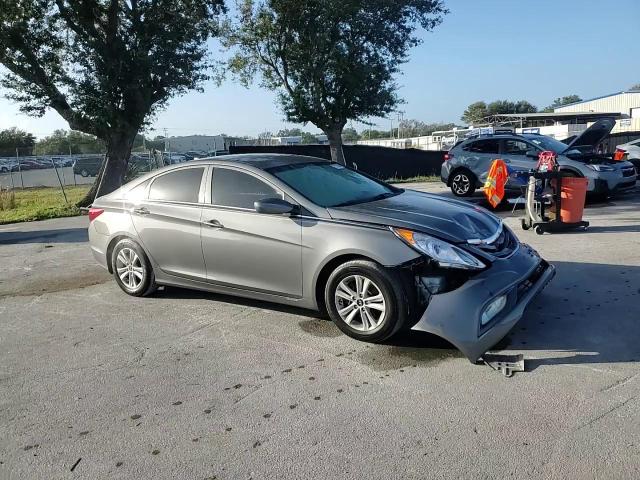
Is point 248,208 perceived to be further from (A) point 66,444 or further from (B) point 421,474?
(B) point 421,474

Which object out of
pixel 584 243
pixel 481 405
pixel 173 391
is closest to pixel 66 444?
pixel 173 391

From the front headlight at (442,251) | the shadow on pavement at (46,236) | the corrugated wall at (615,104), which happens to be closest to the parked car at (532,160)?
the front headlight at (442,251)

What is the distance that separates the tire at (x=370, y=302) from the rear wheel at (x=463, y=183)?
10.2 meters

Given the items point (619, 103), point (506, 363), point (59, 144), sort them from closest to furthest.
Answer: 1. point (506, 363)
2. point (59, 144)
3. point (619, 103)

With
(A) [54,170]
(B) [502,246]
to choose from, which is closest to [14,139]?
(A) [54,170]

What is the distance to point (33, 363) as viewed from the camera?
435 centimetres

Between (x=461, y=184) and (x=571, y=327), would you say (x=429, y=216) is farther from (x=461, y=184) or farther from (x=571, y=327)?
(x=461, y=184)

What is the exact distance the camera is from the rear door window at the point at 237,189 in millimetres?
5012

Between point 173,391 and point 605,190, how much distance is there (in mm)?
11122

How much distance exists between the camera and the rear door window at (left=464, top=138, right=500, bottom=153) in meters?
13.3

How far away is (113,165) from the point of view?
17.9 meters

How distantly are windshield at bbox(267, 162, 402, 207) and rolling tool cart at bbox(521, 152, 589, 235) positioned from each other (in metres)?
3.95

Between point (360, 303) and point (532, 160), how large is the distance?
975cm

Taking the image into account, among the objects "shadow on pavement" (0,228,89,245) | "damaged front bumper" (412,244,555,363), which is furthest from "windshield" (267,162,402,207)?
"shadow on pavement" (0,228,89,245)
